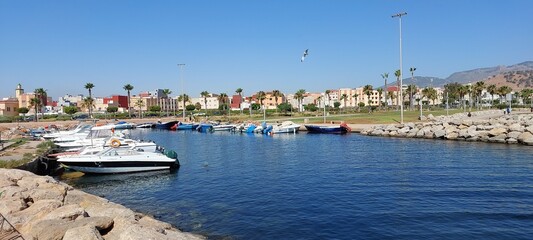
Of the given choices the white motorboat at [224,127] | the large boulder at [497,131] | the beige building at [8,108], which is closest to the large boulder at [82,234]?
the large boulder at [497,131]

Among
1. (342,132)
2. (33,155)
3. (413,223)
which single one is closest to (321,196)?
(413,223)

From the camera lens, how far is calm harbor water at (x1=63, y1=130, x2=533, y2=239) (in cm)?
1689

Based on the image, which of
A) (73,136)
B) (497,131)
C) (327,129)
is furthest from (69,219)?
(327,129)

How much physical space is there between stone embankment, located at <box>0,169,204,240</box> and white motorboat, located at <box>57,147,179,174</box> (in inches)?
474

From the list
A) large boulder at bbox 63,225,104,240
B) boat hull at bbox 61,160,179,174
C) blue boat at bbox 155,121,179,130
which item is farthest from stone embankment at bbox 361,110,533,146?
blue boat at bbox 155,121,179,130

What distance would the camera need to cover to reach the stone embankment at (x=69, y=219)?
36.9 ft

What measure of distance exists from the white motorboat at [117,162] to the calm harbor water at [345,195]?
1.13m

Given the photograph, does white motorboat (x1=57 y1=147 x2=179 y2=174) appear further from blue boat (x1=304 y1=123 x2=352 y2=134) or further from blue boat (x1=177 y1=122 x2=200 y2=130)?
blue boat (x1=177 y1=122 x2=200 y2=130)

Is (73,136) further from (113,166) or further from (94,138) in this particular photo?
(113,166)

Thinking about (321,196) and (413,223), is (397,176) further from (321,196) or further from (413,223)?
(413,223)

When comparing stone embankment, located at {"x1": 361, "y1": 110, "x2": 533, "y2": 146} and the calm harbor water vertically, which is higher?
stone embankment, located at {"x1": 361, "y1": 110, "x2": 533, "y2": 146}

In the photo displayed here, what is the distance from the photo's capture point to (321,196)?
896 inches

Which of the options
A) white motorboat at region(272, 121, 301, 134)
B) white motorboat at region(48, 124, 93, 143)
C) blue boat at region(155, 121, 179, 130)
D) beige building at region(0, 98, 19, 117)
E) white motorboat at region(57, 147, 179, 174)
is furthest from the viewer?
beige building at region(0, 98, 19, 117)

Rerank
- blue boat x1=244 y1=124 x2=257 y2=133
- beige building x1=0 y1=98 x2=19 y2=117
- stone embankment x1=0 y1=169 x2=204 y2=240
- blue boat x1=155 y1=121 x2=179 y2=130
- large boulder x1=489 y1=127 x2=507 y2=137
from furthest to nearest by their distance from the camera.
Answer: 1. beige building x1=0 y1=98 x2=19 y2=117
2. blue boat x1=155 y1=121 x2=179 y2=130
3. blue boat x1=244 y1=124 x2=257 y2=133
4. large boulder x1=489 y1=127 x2=507 y2=137
5. stone embankment x1=0 y1=169 x2=204 y2=240
